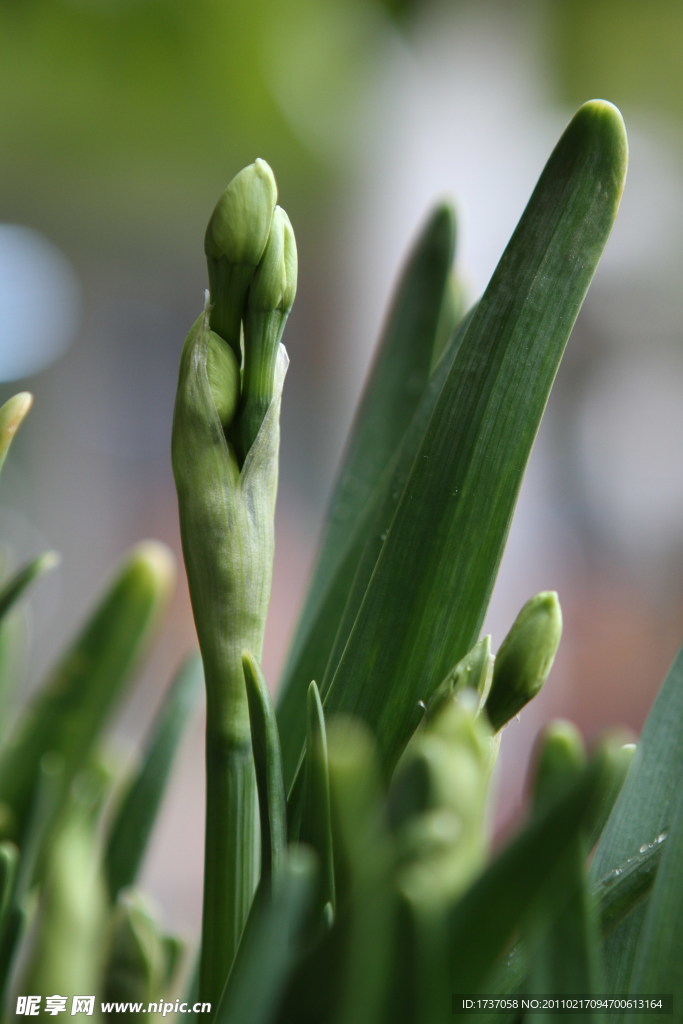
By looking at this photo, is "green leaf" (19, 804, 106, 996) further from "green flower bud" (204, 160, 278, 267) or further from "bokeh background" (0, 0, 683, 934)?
"bokeh background" (0, 0, 683, 934)

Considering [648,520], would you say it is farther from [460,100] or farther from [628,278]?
[460,100]

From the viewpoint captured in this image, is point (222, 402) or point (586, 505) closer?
point (222, 402)

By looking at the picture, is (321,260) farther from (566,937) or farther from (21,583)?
(566,937)

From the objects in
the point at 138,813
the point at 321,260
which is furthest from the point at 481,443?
the point at 321,260

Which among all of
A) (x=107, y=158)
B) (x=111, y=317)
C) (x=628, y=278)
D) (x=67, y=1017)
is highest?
(x=107, y=158)

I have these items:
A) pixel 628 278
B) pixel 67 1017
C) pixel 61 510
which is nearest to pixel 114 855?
pixel 67 1017

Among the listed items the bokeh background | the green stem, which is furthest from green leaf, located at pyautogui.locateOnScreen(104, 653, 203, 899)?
the bokeh background

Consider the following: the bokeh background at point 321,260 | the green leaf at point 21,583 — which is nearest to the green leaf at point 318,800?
the green leaf at point 21,583
